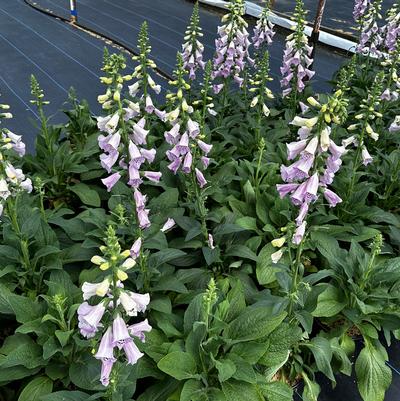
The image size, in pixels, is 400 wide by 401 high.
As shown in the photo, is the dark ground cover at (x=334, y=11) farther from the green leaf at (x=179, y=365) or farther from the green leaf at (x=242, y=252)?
the green leaf at (x=179, y=365)

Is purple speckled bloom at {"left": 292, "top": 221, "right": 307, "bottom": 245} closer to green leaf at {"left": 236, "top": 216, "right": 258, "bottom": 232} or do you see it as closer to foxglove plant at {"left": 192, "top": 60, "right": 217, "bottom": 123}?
green leaf at {"left": 236, "top": 216, "right": 258, "bottom": 232}

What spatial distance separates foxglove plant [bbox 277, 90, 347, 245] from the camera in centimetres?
271

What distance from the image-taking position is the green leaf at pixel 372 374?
340 centimetres

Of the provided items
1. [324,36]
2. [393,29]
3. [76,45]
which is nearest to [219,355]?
[393,29]

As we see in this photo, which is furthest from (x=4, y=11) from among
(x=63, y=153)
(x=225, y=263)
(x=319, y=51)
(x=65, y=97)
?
(x=225, y=263)

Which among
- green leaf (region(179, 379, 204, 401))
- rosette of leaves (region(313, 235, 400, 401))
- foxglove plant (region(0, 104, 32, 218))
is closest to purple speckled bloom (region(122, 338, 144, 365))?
green leaf (region(179, 379, 204, 401))

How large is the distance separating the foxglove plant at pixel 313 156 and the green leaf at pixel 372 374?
4.15 feet

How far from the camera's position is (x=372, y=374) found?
346 cm

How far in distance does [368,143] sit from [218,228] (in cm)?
263

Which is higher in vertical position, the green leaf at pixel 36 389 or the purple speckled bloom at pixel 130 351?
the purple speckled bloom at pixel 130 351

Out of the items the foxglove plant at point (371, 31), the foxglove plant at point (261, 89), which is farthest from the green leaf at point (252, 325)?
the foxglove plant at point (371, 31)

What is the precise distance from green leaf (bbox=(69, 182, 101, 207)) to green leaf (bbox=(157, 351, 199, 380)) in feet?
6.65

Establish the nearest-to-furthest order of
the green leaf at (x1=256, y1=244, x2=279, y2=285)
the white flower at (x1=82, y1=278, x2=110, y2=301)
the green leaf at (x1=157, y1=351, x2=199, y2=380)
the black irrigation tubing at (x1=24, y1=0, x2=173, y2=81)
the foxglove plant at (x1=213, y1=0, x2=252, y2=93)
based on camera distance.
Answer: the white flower at (x1=82, y1=278, x2=110, y2=301) → the green leaf at (x1=157, y1=351, x2=199, y2=380) → the green leaf at (x1=256, y1=244, x2=279, y2=285) → the foxglove plant at (x1=213, y1=0, x2=252, y2=93) → the black irrigation tubing at (x1=24, y1=0, x2=173, y2=81)

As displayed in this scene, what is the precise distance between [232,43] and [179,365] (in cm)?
387
